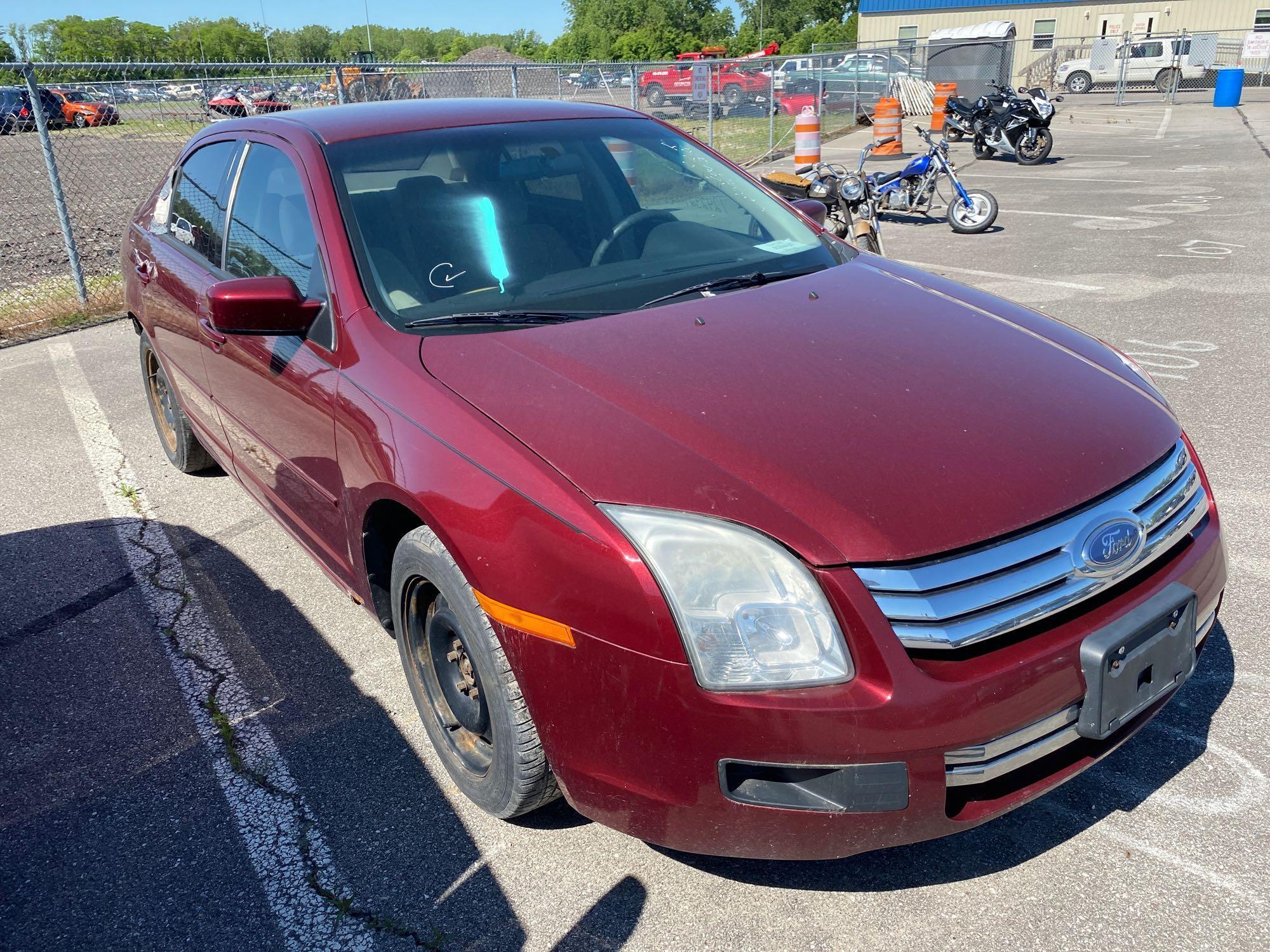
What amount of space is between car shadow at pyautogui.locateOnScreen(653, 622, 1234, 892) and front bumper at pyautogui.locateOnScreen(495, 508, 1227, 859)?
0.34m

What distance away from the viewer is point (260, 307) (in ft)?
9.09

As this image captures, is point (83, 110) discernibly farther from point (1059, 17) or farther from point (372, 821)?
point (1059, 17)

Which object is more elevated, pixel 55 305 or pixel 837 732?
pixel 837 732

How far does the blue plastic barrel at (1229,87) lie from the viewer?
25.8 m

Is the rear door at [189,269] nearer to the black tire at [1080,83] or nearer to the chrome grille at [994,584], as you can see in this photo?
the chrome grille at [994,584]

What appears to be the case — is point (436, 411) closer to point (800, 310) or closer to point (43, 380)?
point (800, 310)

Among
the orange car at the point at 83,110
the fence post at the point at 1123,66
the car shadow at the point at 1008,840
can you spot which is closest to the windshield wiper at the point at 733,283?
the car shadow at the point at 1008,840

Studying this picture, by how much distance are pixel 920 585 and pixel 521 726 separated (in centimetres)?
93

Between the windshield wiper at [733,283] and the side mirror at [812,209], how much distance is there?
0.71m

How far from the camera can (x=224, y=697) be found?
3.19 meters

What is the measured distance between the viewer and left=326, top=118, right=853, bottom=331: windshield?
286 cm

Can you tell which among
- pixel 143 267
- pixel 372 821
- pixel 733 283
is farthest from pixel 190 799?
pixel 143 267

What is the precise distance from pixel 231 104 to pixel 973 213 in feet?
29.6

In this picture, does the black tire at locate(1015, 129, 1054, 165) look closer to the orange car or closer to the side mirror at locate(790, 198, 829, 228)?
the orange car
